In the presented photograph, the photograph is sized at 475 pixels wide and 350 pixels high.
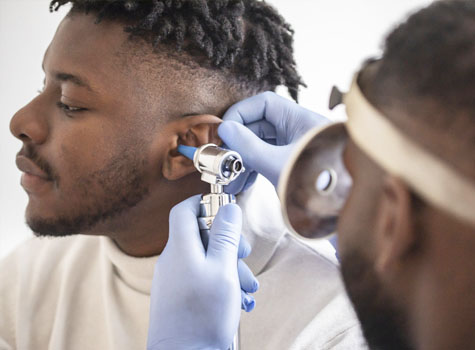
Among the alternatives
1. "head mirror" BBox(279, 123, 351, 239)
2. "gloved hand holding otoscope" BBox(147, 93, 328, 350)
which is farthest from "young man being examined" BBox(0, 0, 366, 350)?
"head mirror" BBox(279, 123, 351, 239)

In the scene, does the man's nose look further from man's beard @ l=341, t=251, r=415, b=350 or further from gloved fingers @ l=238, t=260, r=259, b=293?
man's beard @ l=341, t=251, r=415, b=350

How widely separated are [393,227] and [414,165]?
73 mm

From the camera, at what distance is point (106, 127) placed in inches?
46.4

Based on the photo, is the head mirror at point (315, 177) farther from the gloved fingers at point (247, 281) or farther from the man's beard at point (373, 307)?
the gloved fingers at point (247, 281)

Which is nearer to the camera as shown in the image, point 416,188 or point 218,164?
point 416,188

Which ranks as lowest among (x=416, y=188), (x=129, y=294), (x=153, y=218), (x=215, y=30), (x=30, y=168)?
(x=129, y=294)

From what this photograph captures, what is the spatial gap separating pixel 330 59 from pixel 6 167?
1.26 m

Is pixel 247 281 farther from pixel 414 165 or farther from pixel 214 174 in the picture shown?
pixel 414 165

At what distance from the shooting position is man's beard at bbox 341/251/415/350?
1.95ft

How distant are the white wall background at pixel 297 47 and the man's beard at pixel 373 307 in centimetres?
118

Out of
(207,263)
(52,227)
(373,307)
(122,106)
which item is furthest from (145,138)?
(373,307)

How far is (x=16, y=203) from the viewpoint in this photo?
2.02m

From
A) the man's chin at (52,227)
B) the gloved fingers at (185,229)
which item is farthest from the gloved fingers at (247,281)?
the man's chin at (52,227)

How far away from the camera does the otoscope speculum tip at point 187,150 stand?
1.09 m
